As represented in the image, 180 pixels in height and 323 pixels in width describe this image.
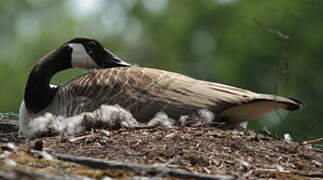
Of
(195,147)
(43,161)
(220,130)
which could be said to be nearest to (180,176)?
(43,161)

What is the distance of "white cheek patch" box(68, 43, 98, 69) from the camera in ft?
37.6

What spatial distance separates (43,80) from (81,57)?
27.0 inches

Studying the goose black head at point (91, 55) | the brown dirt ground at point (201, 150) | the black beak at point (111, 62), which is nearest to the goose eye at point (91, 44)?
the goose black head at point (91, 55)

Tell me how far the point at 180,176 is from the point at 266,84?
1015 inches

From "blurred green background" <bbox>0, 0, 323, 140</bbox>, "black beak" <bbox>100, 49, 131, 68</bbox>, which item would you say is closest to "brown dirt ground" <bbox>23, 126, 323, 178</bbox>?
"black beak" <bbox>100, 49, 131, 68</bbox>

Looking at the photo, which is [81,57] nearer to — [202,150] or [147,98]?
[147,98]

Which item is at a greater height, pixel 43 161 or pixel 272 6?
pixel 272 6

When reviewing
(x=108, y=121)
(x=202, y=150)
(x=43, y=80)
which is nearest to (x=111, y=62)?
(x=43, y=80)

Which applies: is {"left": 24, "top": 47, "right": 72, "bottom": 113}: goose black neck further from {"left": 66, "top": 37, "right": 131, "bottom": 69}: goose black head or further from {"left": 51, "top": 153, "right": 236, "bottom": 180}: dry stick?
{"left": 51, "top": 153, "right": 236, "bottom": 180}: dry stick

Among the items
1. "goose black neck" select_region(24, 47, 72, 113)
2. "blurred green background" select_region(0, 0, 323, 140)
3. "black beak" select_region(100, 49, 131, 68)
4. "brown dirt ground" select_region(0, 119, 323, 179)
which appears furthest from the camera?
"blurred green background" select_region(0, 0, 323, 140)

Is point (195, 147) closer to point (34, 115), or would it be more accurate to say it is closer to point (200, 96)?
point (200, 96)

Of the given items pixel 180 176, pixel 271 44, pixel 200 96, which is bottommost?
pixel 180 176

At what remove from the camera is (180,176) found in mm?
6258

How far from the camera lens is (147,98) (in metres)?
9.73
